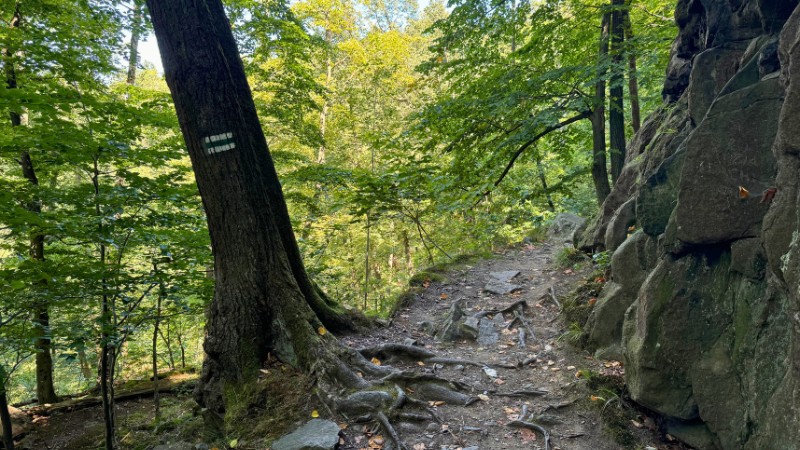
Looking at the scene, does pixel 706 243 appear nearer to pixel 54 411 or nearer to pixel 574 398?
pixel 574 398

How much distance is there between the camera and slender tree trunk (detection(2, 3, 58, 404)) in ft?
15.3

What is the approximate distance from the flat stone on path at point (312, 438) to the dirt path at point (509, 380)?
0.63 feet

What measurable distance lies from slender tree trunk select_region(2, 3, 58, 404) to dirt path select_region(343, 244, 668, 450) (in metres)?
3.75

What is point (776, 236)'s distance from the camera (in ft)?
8.29

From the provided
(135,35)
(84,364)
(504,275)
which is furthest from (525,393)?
(84,364)

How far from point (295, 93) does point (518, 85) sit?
228 inches

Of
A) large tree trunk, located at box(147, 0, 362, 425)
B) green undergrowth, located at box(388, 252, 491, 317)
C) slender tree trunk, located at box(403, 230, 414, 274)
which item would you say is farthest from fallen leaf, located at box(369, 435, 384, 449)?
slender tree trunk, located at box(403, 230, 414, 274)

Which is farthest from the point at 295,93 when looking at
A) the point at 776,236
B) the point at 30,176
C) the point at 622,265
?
the point at 776,236

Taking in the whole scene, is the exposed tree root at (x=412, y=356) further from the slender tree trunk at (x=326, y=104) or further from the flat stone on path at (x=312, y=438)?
the slender tree trunk at (x=326, y=104)

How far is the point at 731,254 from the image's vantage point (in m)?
3.20

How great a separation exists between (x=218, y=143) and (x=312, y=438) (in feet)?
10.1

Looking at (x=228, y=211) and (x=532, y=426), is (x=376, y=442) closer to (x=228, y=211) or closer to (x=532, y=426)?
(x=532, y=426)

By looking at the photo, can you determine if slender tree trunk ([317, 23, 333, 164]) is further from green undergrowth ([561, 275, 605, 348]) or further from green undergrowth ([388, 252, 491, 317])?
green undergrowth ([561, 275, 605, 348])

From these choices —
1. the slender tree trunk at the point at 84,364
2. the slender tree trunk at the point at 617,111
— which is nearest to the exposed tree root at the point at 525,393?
the slender tree trunk at the point at 617,111
